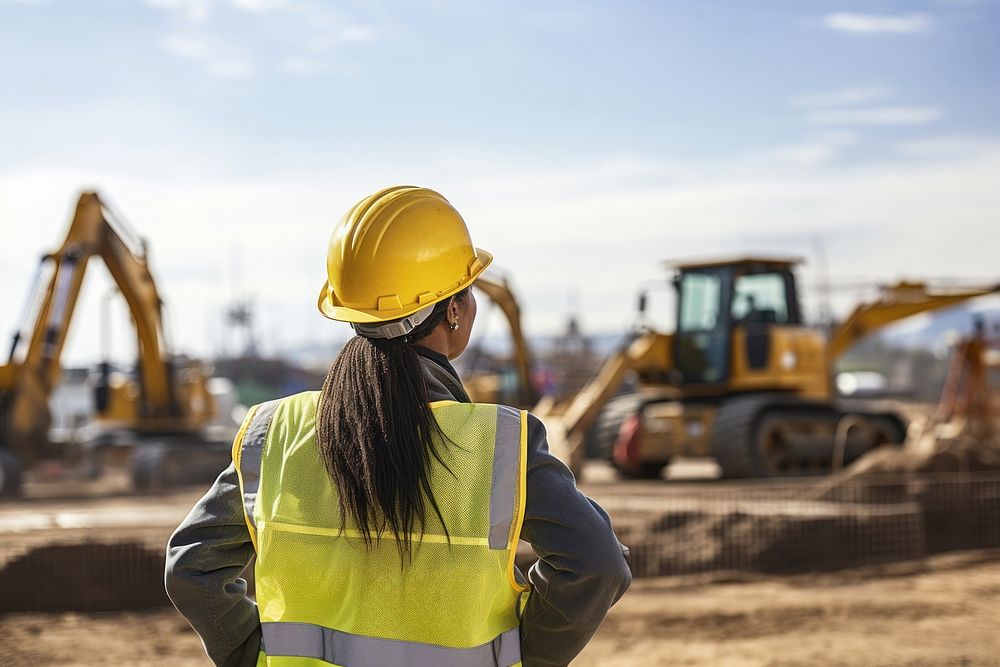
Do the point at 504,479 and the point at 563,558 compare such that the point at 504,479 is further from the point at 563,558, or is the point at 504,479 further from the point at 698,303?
the point at 698,303

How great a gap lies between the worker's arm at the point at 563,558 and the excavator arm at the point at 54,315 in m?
16.2

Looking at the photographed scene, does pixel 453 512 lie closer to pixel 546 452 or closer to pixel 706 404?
pixel 546 452

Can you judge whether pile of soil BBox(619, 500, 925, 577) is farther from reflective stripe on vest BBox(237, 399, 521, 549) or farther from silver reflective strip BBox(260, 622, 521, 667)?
reflective stripe on vest BBox(237, 399, 521, 549)

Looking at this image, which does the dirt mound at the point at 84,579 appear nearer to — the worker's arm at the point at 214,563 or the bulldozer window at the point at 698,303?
the worker's arm at the point at 214,563

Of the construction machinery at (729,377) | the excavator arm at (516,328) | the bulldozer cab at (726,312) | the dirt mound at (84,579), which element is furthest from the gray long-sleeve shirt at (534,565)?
the bulldozer cab at (726,312)

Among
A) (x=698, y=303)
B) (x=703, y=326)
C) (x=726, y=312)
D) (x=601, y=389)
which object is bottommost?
(x=601, y=389)

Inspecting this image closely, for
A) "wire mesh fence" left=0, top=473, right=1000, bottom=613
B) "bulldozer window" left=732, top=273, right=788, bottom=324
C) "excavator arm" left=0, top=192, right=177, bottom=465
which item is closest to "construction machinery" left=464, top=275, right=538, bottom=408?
"bulldozer window" left=732, top=273, right=788, bottom=324

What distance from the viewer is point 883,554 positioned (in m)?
9.09

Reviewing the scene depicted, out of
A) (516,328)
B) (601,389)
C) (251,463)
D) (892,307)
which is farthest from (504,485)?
(892,307)

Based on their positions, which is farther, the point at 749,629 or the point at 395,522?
the point at 749,629

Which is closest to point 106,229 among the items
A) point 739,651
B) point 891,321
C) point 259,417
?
point 891,321

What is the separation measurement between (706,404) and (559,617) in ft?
47.7

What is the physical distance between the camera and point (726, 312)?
15.6m

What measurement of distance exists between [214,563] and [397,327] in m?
0.51
